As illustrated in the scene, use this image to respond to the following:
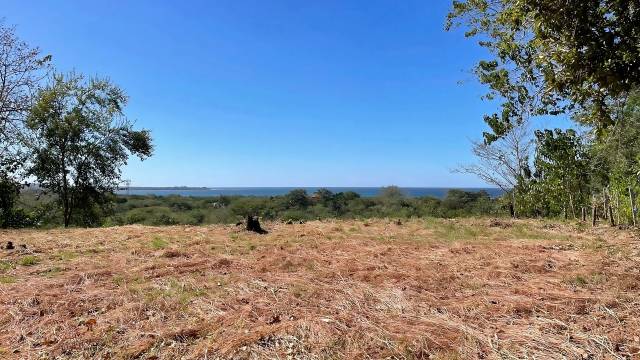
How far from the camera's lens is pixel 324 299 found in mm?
4023

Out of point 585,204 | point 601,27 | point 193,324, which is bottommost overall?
point 193,324

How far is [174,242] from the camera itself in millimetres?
7488

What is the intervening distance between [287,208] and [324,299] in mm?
15895

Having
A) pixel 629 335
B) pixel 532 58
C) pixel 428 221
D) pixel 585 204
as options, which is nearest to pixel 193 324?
pixel 629 335

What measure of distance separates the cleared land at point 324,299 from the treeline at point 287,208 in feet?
20.8

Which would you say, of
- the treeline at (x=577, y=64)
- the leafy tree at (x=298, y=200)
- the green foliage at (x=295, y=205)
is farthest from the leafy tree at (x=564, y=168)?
the leafy tree at (x=298, y=200)

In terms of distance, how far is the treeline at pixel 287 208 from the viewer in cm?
1411

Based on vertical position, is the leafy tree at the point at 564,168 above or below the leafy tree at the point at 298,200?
above

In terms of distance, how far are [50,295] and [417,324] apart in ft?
11.4

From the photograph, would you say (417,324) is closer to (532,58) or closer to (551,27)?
(551,27)

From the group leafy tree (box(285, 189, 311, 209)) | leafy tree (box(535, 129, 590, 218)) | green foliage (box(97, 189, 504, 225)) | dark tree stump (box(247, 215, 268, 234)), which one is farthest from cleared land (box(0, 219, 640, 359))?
leafy tree (box(285, 189, 311, 209))

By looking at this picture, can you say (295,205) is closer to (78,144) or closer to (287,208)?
(287,208)

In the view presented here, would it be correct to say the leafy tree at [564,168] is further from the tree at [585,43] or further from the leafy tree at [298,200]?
the leafy tree at [298,200]

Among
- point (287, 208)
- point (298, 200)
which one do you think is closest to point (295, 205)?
point (298, 200)
